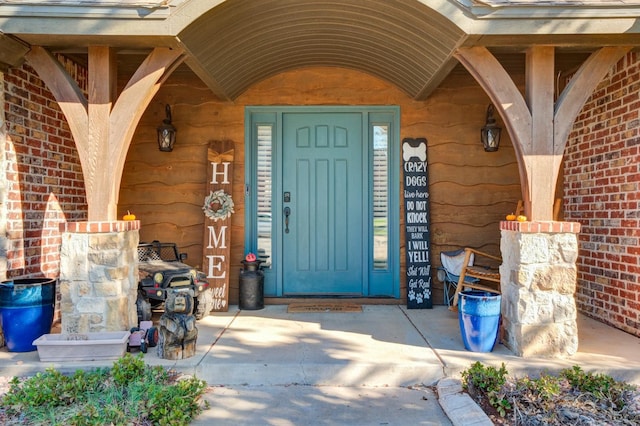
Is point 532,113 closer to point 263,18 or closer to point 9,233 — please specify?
point 263,18

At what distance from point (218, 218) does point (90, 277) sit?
1.73 meters

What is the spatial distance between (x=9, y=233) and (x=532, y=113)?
13.5 ft

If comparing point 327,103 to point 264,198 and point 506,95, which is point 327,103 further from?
point 506,95

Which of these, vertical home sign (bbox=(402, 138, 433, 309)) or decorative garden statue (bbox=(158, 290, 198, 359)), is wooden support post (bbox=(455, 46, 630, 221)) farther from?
decorative garden statue (bbox=(158, 290, 198, 359))

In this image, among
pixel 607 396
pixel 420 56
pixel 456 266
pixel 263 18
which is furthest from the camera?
pixel 456 266

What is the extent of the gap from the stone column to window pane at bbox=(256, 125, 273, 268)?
271 cm

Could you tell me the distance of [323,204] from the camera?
5.21 meters

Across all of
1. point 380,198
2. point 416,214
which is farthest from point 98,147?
point 416,214

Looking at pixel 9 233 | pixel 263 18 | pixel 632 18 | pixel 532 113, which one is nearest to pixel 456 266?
pixel 532 113

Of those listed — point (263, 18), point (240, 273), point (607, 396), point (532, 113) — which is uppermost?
point (263, 18)

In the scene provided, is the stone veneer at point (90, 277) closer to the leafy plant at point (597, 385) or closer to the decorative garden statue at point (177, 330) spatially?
the decorative garden statue at point (177, 330)

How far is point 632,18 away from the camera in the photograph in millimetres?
3281

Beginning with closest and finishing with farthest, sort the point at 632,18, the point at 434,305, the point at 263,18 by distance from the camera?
the point at 632,18, the point at 263,18, the point at 434,305

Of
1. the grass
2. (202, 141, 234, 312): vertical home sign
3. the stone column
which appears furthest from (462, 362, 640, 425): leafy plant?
(202, 141, 234, 312): vertical home sign
